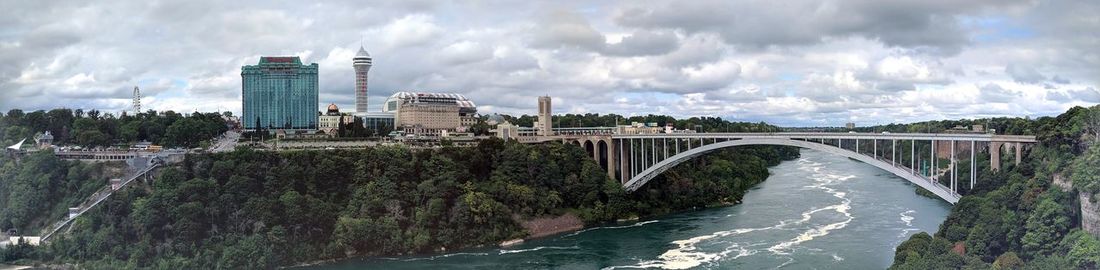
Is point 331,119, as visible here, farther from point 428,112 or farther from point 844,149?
point 844,149

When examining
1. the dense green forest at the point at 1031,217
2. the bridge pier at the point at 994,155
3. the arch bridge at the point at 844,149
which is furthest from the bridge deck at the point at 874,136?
the dense green forest at the point at 1031,217

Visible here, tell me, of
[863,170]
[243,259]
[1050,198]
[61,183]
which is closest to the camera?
[1050,198]

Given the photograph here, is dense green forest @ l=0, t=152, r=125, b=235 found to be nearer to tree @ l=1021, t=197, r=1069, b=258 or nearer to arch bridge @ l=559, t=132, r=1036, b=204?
arch bridge @ l=559, t=132, r=1036, b=204

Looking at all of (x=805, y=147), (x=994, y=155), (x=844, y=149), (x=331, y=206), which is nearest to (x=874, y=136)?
(x=844, y=149)

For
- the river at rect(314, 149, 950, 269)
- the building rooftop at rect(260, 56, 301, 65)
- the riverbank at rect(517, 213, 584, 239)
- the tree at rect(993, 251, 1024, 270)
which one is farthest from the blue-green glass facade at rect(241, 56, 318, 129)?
the tree at rect(993, 251, 1024, 270)

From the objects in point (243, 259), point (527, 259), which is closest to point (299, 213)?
point (243, 259)

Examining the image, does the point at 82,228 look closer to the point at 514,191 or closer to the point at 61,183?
the point at 61,183
